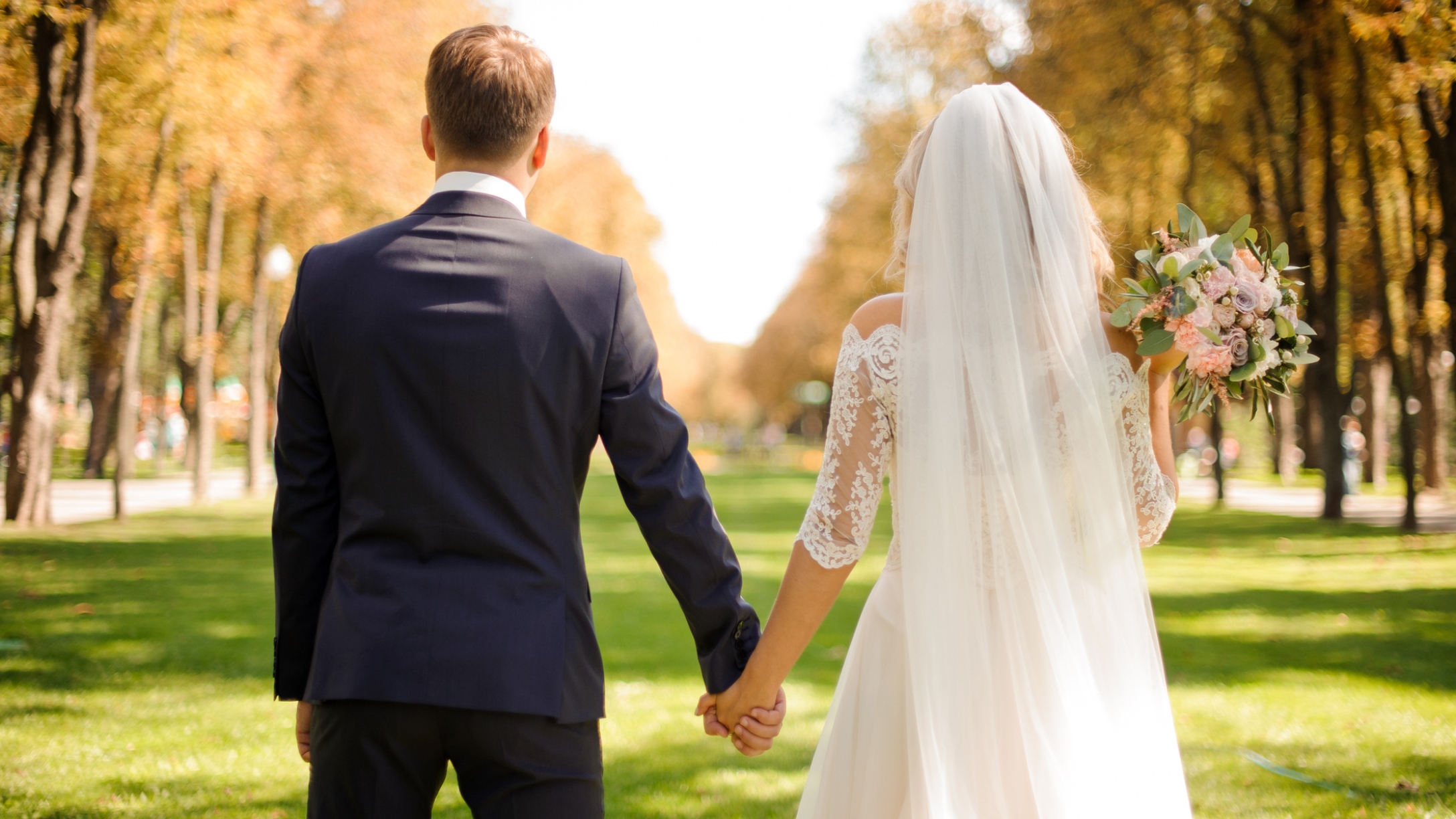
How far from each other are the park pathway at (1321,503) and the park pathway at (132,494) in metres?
23.1

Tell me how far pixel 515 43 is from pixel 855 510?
1423mm

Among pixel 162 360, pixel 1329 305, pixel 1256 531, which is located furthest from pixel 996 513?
pixel 162 360

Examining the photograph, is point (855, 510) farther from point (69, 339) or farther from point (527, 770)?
point (69, 339)

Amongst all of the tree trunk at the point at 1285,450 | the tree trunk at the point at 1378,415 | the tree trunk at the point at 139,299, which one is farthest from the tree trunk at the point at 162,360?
the tree trunk at the point at 1285,450

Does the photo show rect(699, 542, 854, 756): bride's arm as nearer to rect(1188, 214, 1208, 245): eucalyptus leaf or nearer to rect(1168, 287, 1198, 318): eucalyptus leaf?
rect(1168, 287, 1198, 318): eucalyptus leaf

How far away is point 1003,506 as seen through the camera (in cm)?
249

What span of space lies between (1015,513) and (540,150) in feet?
4.75

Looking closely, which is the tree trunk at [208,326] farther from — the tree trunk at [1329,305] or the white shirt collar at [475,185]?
the tree trunk at [1329,305]

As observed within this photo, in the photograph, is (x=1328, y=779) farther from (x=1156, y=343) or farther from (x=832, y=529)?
(x=832, y=529)

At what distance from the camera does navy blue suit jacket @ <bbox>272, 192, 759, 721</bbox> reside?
6.54 feet

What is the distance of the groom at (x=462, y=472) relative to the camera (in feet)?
6.54

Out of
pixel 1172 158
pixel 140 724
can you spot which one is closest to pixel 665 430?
pixel 140 724

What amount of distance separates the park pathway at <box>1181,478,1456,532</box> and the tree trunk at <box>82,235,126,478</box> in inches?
977

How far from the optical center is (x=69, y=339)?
110ft
